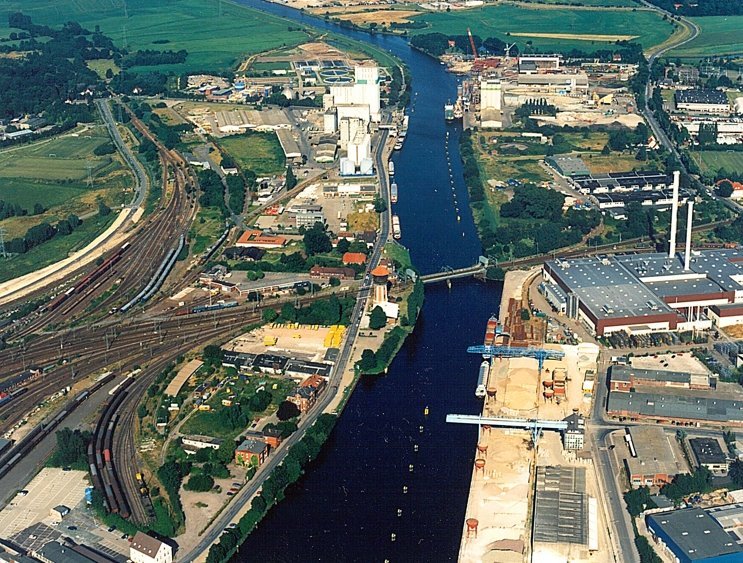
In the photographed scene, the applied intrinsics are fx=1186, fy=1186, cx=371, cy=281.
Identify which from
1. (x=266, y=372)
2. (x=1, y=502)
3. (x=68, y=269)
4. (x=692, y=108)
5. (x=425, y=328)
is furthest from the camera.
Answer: (x=692, y=108)

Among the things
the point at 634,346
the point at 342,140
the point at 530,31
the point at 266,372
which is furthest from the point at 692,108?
the point at 266,372

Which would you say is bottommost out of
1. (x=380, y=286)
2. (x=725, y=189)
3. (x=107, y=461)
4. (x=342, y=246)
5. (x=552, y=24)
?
(x=107, y=461)

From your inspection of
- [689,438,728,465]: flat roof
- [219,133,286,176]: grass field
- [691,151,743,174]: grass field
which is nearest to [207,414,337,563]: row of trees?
[689,438,728,465]: flat roof

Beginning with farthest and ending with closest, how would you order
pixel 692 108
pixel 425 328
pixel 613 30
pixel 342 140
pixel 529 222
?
pixel 613 30 < pixel 692 108 < pixel 342 140 < pixel 529 222 < pixel 425 328

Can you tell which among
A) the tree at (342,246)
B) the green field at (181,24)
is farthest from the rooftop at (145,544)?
the green field at (181,24)

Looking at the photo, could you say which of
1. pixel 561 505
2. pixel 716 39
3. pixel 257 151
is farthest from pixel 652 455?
pixel 716 39

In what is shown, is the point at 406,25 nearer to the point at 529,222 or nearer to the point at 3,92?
the point at 3,92

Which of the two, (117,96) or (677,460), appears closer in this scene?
(677,460)

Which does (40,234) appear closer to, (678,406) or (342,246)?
(342,246)
